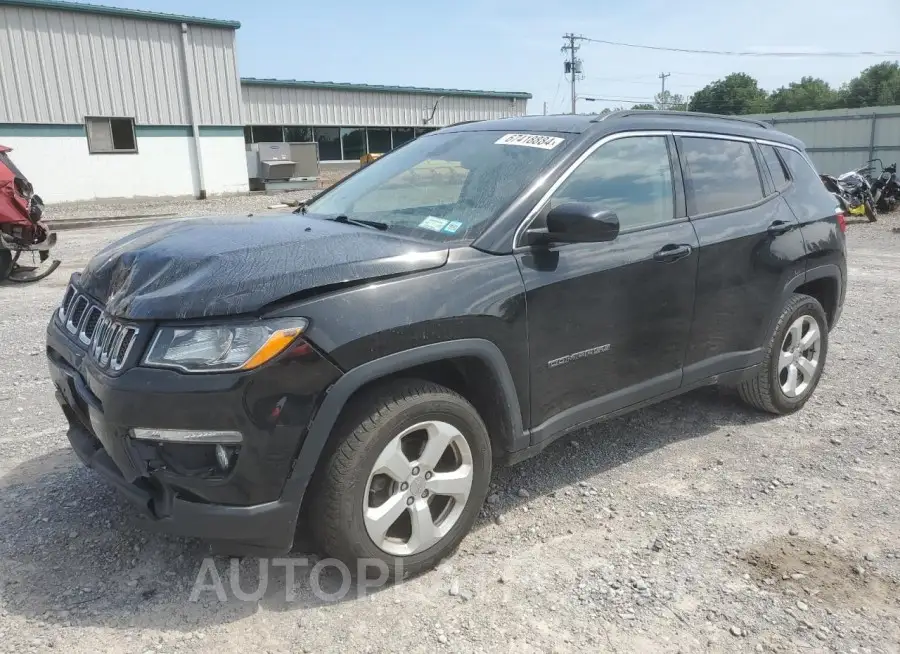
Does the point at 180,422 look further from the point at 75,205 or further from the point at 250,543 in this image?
the point at 75,205

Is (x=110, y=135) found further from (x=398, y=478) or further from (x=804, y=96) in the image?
(x=804, y=96)

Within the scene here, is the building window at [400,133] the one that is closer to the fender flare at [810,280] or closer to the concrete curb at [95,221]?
the concrete curb at [95,221]

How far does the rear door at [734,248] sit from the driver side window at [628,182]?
0.19m

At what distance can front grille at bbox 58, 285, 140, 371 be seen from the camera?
2.46 m

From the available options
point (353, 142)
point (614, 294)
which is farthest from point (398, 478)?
point (353, 142)

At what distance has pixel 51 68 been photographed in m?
19.3

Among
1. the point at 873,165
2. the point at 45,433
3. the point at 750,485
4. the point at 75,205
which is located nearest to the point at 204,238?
the point at 45,433

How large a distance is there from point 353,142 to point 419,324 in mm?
31700

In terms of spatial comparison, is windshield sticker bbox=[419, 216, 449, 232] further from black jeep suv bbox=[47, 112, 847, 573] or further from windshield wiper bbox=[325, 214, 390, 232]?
windshield wiper bbox=[325, 214, 390, 232]

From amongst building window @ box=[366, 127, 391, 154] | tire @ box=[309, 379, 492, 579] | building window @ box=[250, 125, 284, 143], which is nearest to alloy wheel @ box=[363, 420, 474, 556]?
tire @ box=[309, 379, 492, 579]

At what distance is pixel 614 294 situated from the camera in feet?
10.7

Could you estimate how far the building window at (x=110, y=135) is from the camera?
66.7 ft

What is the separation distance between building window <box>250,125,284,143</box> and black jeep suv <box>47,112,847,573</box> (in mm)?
27903

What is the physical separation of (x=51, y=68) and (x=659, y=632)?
2200 centimetres
